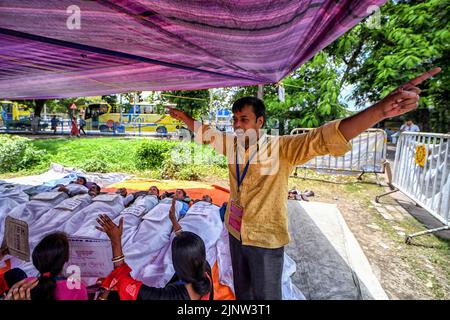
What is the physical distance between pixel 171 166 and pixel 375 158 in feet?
18.6

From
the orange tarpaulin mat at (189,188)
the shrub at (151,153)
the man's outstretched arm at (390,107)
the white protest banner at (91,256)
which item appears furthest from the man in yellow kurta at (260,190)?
the shrub at (151,153)

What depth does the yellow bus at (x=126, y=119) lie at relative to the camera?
2092 cm

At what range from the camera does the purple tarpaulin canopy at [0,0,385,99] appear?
4.33 feet

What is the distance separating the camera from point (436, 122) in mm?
15383

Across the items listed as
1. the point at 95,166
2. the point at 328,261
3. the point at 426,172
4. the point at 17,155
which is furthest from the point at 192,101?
the point at 328,261

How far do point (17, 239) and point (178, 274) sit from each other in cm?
123

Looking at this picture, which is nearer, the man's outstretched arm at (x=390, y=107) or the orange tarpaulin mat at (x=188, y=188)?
the man's outstretched arm at (x=390, y=107)

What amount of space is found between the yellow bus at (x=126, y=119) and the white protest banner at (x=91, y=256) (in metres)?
19.4

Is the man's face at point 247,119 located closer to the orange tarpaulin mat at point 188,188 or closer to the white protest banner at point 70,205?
the white protest banner at point 70,205

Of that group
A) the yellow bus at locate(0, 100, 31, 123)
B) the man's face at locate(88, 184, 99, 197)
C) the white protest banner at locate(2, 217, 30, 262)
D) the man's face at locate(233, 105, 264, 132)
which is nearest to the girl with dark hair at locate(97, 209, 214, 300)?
the white protest banner at locate(2, 217, 30, 262)

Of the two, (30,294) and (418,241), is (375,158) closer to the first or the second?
(418,241)

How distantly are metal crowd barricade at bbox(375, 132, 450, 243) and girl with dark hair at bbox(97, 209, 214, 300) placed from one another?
354cm

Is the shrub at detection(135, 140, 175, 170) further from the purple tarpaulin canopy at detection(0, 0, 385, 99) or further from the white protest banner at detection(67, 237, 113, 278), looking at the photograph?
the white protest banner at detection(67, 237, 113, 278)

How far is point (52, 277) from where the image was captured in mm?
1574
